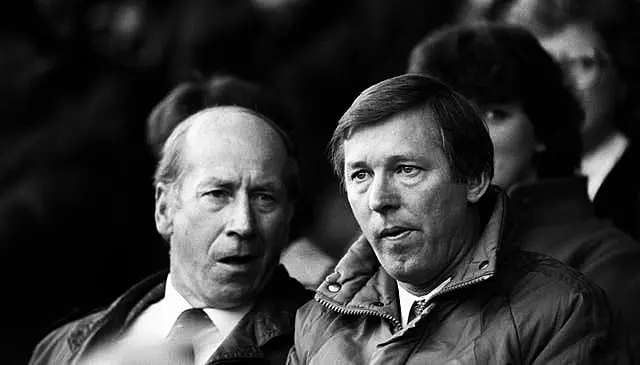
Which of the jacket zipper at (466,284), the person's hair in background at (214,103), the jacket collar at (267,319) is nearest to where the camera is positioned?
the jacket zipper at (466,284)

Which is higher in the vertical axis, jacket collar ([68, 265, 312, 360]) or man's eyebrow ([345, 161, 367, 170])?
man's eyebrow ([345, 161, 367, 170])

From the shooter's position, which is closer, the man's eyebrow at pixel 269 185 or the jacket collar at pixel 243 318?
the jacket collar at pixel 243 318

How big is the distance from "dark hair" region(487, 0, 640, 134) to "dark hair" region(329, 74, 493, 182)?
184 centimetres

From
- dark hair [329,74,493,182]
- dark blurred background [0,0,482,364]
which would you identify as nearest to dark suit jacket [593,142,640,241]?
dark hair [329,74,493,182]

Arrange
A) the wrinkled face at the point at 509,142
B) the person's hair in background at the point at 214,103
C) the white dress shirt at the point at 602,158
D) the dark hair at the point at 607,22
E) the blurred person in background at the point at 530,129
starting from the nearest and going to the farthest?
the blurred person in background at the point at 530,129
the wrinkled face at the point at 509,142
the person's hair in background at the point at 214,103
the white dress shirt at the point at 602,158
the dark hair at the point at 607,22

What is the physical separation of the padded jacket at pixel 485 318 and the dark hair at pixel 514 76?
38.5 inches

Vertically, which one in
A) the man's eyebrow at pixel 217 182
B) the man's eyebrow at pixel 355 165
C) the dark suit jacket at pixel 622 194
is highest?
the man's eyebrow at pixel 355 165

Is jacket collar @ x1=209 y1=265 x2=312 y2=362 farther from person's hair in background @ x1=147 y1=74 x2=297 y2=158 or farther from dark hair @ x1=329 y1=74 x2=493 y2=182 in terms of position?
dark hair @ x1=329 y1=74 x2=493 y2=182

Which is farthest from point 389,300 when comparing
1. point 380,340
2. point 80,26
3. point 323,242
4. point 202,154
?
point 80,26

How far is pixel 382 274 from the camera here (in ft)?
13.5

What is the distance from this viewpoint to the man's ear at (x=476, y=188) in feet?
13.2

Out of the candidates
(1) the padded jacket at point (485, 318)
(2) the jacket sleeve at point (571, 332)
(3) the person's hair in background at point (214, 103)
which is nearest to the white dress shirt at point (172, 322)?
(1) the padded jacket at point (485, 318)

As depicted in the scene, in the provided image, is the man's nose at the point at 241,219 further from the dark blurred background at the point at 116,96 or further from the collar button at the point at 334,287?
the dark blurred background at the point at 116,96

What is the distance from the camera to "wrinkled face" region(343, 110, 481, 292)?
13.0ft
